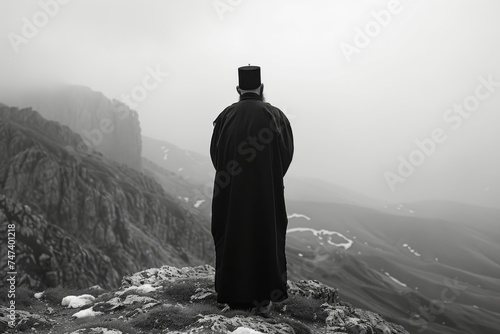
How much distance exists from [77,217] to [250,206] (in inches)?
4744

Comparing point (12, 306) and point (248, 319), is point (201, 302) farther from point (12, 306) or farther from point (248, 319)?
point (12, 306)

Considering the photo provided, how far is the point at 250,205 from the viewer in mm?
8820

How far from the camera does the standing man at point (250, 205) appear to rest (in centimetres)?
876

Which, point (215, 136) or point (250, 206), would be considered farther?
point (215, 136)

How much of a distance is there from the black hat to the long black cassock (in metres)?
0.46

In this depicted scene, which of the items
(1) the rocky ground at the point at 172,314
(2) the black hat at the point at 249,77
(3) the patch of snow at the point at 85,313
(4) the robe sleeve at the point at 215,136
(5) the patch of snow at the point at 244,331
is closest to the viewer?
(5) the patch of snow at the point at 244,331

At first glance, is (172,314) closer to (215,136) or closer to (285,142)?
(215,136)

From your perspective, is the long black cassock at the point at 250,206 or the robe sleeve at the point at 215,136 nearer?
the long black cassock at the point at 250,206

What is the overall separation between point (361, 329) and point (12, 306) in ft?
34.6


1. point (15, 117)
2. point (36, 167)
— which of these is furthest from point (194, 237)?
point (15, 117)

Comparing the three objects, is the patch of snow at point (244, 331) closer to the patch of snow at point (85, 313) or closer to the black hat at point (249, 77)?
the patch of snow at point (85, 313)

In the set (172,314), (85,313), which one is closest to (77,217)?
(85,313)

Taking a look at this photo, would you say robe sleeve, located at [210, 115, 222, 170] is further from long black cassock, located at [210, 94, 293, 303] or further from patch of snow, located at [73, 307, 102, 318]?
patch of snow, located at [73, 307, 102, 318]

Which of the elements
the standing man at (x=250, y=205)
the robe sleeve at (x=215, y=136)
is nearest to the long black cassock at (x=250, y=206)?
the standing man at (x=250, y=205)
